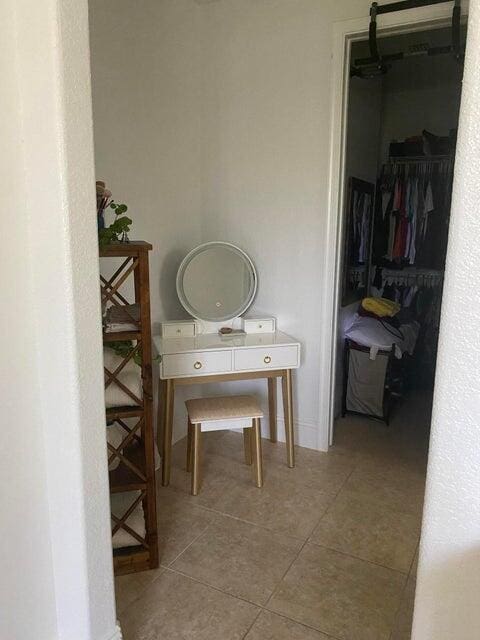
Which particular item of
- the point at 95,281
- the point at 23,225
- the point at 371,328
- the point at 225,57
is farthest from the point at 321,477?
the point at 225,57

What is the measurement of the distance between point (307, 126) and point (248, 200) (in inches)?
20.8

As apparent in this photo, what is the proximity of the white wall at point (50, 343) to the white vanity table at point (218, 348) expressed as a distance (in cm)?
107

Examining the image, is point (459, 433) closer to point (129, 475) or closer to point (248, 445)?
point (129, 475)

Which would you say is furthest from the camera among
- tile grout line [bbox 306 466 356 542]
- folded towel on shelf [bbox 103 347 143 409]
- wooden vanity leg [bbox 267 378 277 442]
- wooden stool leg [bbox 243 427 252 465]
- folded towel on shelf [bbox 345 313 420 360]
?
folded towel on shelf [bbox 345 313 420 360]

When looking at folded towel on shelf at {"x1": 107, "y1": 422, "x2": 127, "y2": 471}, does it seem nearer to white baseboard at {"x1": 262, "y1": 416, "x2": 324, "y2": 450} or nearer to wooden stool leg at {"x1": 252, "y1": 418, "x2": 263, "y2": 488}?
wooden stool leg at {"x1": 252, "y1": 418, "x2": 263, "y2": 488}

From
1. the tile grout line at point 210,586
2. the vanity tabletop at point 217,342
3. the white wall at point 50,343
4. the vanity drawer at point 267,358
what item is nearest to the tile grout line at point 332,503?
the tile grout line at point 210,586

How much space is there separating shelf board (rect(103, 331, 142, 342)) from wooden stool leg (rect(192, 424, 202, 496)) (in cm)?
79

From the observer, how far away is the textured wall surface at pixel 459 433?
78cm

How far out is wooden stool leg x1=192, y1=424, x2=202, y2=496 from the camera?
2.33 meters

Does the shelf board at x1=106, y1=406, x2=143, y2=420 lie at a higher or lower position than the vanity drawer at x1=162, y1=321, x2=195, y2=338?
lower

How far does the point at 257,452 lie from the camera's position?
2410 millimetres

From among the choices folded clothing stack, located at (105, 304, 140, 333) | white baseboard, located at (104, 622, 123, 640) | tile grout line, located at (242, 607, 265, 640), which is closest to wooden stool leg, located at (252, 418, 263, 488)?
tile grout line, located at (242, 607, 265, 640)

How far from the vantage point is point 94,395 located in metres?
1.28

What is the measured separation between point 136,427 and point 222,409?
718 mm
